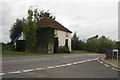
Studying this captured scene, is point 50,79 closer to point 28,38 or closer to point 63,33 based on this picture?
point 28,38

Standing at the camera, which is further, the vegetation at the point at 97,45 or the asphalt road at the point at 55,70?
the vegetation at the point at 97,45

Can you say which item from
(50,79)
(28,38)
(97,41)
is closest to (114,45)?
(97,41)

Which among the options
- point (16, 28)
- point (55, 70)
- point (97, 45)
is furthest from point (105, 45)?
point (55, 70)

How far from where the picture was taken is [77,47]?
207 feet

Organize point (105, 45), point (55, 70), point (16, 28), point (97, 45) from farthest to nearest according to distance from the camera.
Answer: point (97, 45), point (105, 45), point (16, 28), point (55, 70)

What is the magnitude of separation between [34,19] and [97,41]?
36586mm

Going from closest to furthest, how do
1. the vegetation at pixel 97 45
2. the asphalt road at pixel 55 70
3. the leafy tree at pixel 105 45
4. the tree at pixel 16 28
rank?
the asphalt road at pixel 55 70
the tree at pixel 16 28
the leafy tree at pixel 105 45
the vegetation at pixel 97 45

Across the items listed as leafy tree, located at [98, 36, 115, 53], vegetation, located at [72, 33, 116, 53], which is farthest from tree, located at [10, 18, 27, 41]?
leafy tree, located at [98, 36, 115, 53]

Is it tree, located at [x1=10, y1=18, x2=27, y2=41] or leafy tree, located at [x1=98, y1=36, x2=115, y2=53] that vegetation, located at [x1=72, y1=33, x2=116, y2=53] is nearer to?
leafy tree, located at [x1=98, y1=36, x2=115, y2=53]

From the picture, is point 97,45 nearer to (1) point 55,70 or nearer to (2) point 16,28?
(2) point 16,28

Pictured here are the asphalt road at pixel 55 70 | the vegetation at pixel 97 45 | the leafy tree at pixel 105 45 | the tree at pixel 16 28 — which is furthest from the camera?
the vegetation at pixel 97 45

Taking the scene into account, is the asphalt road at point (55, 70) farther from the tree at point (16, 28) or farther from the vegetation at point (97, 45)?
the vegetation at point (97, 45)

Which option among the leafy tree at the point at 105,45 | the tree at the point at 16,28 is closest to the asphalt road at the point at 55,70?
the tree at the point at 16,28

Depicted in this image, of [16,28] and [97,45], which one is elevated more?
[16,28]
